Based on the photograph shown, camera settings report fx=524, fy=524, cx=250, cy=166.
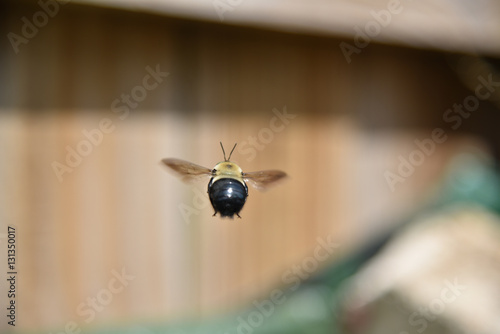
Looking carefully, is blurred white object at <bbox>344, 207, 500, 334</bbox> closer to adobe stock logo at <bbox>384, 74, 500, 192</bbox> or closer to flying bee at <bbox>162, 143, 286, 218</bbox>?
adobe stock logo at <bbox>384, 74, 500, 192</bbox>

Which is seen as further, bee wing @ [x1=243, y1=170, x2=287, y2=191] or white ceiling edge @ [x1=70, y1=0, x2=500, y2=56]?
white ceiling edge @ [x1=70, y1=0, x2=500, y2=56]

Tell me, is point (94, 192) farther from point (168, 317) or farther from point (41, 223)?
point (168, 317)

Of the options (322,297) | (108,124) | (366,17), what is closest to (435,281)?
(322,297)

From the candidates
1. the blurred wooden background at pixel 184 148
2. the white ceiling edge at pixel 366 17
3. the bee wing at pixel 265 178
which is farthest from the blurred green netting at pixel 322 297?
the bee wing at pixel 265 178

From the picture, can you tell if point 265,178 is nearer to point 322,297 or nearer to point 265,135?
point 265,135

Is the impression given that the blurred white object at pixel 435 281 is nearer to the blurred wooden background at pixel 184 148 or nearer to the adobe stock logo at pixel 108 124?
the blurred wooden background at pixel 184 148

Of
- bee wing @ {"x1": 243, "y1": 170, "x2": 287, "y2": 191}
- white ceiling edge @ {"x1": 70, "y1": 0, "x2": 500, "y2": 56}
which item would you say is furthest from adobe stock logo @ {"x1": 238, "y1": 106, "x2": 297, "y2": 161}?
bee wing @ {"x1": 243, "y1": 170, "x2": 287, "y2": 191}
